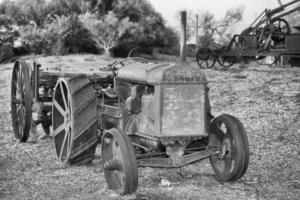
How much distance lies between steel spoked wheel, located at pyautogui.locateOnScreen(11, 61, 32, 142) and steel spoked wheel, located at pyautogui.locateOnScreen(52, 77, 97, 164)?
119 centimetres

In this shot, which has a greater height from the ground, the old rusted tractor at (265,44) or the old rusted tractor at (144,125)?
the old rusted tractor at (265,44)

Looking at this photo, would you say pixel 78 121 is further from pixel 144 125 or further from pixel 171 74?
pixel 171 74

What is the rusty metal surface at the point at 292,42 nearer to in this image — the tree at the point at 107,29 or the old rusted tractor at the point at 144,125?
the tree at the point at 107,29

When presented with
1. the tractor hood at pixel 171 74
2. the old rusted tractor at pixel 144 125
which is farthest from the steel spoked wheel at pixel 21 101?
the tractor hood at pixel 171 74

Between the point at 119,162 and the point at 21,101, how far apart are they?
3.41 metres

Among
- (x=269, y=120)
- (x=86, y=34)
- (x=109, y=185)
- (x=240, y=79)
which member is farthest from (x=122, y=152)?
(x=86, y=34)

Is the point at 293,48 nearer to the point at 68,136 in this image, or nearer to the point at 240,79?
the point at 240,79

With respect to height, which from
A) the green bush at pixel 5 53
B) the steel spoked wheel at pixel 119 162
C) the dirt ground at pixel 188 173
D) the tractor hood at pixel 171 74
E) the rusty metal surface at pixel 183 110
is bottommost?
the dirt ground at pixel 188 173

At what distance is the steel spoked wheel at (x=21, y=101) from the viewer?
7555mm

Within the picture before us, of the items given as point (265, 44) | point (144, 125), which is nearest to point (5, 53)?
point (265, 44)

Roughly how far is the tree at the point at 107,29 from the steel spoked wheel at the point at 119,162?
15.9 m

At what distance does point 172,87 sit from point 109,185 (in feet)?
4.14

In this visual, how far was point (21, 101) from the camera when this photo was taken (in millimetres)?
8094

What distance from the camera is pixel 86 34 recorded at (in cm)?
2225
